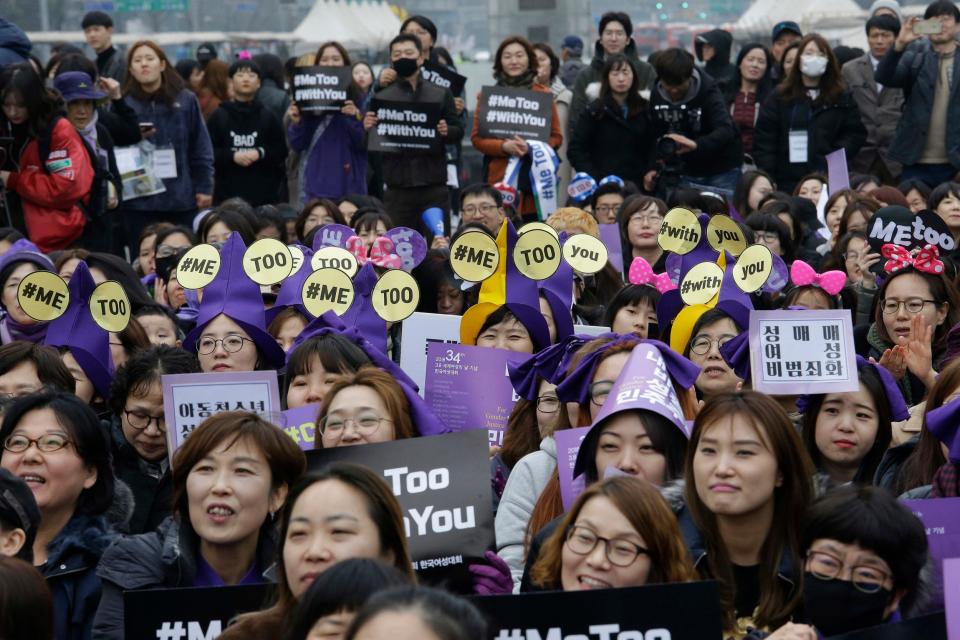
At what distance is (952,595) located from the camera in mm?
4004

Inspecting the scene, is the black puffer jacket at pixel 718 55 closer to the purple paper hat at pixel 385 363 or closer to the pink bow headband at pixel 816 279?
the pink bow headband at pixel 816 279

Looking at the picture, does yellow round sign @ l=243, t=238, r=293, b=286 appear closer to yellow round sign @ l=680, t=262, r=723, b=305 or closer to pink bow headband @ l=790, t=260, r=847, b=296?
yellow round sign @ l=680, t=262, r=723, b=305

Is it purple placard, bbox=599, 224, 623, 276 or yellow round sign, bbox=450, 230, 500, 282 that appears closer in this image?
yellow round sign, bbox=450, 230, 500, 282

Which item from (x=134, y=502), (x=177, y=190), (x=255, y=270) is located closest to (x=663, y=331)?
(x=255, y=270)

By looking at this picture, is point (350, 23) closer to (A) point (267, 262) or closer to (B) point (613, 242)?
(B) point (613, 242)

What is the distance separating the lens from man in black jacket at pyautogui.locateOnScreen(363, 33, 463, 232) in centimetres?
1235

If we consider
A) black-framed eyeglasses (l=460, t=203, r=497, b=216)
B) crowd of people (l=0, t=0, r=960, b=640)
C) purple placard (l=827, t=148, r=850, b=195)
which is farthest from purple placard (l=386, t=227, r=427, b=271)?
purple placard (l=827, t=148, r=850, b=195)

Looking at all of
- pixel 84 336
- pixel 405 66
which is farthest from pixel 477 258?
pixel 405 66

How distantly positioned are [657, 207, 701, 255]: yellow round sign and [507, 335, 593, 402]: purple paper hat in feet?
8.03

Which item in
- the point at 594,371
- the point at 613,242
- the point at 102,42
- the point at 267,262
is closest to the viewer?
the point at 594,371

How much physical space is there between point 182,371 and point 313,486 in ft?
7.88

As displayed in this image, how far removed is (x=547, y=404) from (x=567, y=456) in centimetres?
86

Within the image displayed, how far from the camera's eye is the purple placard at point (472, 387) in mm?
6781

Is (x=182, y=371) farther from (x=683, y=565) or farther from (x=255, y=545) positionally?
(x=683, y=565)
